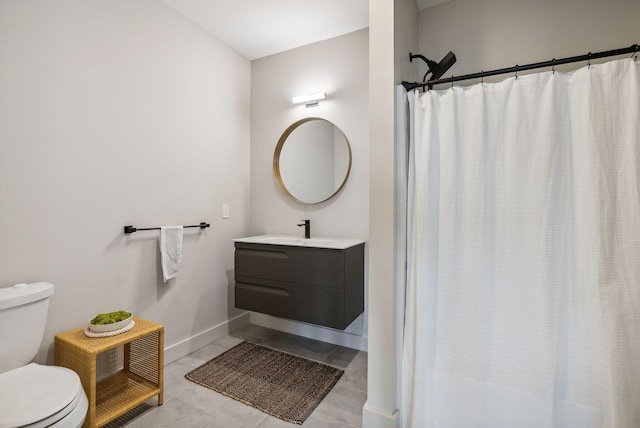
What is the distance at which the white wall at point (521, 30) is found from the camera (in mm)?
1731

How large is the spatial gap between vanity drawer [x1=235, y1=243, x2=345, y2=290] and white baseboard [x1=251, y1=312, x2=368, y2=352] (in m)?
0.67

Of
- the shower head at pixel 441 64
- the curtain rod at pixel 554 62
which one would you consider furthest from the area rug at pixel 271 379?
the shower head at pixel 441 64

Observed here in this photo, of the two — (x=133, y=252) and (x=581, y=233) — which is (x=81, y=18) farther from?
Result: (x=581, y=233)

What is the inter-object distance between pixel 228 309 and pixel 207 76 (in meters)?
2.06

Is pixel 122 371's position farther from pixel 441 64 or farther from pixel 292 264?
pixel 441 64

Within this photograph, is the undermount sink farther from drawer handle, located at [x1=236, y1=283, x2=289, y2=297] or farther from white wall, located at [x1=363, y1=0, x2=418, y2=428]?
white wall, located at [x1=363, y1=0, x2=418, y2=428]

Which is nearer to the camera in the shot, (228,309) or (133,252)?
(133,252)

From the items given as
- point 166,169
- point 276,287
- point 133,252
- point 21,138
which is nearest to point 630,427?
point 276,287

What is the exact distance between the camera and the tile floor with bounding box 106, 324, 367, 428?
165cm

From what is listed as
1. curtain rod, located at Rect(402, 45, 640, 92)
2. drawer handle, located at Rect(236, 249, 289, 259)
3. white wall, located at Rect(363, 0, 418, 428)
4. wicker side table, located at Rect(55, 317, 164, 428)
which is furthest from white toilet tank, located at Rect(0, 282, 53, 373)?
curtain rod, located at Rect(402, 45, 640, 92)

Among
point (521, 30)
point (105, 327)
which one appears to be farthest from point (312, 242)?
point (521, 30)

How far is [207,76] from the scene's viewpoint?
2.53 m

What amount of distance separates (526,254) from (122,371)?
95.2 inches

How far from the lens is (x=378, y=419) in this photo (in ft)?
5.13
